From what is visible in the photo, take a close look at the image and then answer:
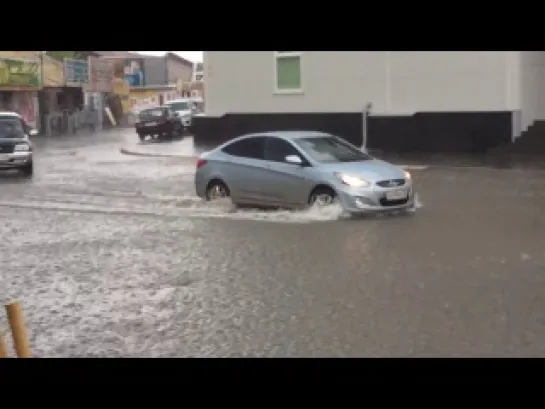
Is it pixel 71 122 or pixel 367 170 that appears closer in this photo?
pixel 367 170

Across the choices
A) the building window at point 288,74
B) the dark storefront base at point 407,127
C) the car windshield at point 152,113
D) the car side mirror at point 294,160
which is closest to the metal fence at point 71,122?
the car windshield at point 152,113

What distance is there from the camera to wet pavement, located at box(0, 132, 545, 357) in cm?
759

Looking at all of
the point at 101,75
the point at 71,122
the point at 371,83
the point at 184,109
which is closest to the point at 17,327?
the point at 371,83

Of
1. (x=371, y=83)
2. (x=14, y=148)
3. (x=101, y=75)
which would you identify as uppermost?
(x=101, y=75)

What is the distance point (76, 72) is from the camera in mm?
58906

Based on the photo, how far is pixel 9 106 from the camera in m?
49.8

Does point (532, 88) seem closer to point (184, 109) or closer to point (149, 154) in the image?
point (149, 154)

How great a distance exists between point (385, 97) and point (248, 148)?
13.1 meters

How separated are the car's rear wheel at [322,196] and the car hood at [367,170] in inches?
13.3

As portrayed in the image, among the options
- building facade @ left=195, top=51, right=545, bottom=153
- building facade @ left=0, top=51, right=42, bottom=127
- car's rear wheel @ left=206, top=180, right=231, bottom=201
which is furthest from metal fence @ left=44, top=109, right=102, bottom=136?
car's rear wheel @ left=206, top=180, right=231, bottom=201

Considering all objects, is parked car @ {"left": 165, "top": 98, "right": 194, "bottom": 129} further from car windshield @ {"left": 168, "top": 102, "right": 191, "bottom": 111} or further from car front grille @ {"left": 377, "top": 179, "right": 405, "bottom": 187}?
car front grille @ {"left": 377, "top": 179, "right": 405, "bottom": 187}

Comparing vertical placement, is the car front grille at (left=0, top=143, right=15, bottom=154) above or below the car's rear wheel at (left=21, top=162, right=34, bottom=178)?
above

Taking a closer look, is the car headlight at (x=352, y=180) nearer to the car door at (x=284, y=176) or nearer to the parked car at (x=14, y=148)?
the car door at (x=284, y=176)
